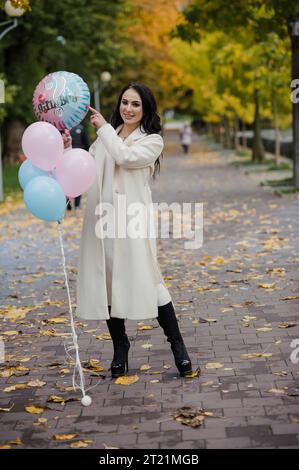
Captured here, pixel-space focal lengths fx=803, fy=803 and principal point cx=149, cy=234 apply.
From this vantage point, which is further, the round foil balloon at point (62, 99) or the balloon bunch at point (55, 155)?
→ the round foil balloon at point (62, 99)

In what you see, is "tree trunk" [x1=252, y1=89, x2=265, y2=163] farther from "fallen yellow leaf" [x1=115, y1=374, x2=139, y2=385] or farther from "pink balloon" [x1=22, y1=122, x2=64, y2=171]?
"pink balloon" [x1=22, y1=122, x2=64, y2=171]

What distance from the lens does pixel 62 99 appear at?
509cm

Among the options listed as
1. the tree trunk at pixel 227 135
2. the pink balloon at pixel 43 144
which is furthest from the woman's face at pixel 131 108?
the tree trunk at pixel 227 135

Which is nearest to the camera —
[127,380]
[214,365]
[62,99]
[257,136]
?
[62,99]

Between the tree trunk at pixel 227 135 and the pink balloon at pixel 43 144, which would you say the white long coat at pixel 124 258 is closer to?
the pink balloon at pixel 43 144

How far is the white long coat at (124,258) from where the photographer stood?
17.2 ft

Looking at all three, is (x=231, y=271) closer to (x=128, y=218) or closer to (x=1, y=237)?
(x=128, y=218)

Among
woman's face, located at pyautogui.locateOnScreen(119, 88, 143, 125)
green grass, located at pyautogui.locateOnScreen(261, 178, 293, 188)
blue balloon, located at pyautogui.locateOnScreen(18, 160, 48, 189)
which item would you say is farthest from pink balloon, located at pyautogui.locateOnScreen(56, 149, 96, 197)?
green grass, located at pyautogui.locateOnScreen(261, 178, 293, 188)

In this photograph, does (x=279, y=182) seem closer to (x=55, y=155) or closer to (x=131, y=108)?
(x=131, y=108)

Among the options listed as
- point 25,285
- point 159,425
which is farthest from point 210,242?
point 159,425

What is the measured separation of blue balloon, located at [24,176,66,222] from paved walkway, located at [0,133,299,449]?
122 centimetres

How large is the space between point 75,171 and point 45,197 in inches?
9.7

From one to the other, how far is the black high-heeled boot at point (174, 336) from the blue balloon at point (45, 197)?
1.02m

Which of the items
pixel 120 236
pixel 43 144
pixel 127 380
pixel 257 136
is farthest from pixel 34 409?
pixel 257 136
